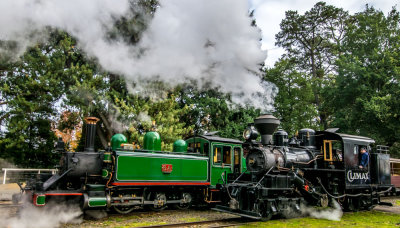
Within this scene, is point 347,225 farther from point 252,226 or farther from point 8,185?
point 8,185

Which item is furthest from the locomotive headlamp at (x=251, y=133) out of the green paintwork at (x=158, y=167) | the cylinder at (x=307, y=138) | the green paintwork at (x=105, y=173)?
the green paintwork at (x=105, y=173)

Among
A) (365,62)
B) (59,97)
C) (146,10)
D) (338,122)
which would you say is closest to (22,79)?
(59,97)

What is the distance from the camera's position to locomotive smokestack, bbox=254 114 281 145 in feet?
31.4

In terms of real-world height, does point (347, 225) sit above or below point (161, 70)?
below

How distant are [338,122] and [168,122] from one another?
39.9 ft

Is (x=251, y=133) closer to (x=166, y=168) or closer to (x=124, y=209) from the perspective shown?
(x=166, y=168)

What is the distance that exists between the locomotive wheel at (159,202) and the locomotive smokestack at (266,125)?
12.1ft

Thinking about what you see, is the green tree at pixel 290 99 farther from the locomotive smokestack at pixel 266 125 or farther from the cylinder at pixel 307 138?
the locomotive smokestack at pixel 266 125

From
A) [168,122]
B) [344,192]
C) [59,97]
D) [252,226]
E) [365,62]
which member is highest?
[365,62]

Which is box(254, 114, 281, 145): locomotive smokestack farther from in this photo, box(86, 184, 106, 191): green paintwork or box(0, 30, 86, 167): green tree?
box(0, 30, 86, 167): green tree

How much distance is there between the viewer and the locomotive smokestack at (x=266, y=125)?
9.59 metres

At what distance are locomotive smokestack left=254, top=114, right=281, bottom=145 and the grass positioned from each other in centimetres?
246

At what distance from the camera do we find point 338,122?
21.1m

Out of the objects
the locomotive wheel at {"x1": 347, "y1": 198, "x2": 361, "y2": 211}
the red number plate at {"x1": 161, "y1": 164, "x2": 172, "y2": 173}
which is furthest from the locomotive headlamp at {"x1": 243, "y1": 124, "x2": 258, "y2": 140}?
the locomotive wheel at {"x1": 347, "y1": 198, "x2": 361, "y2": 211}
